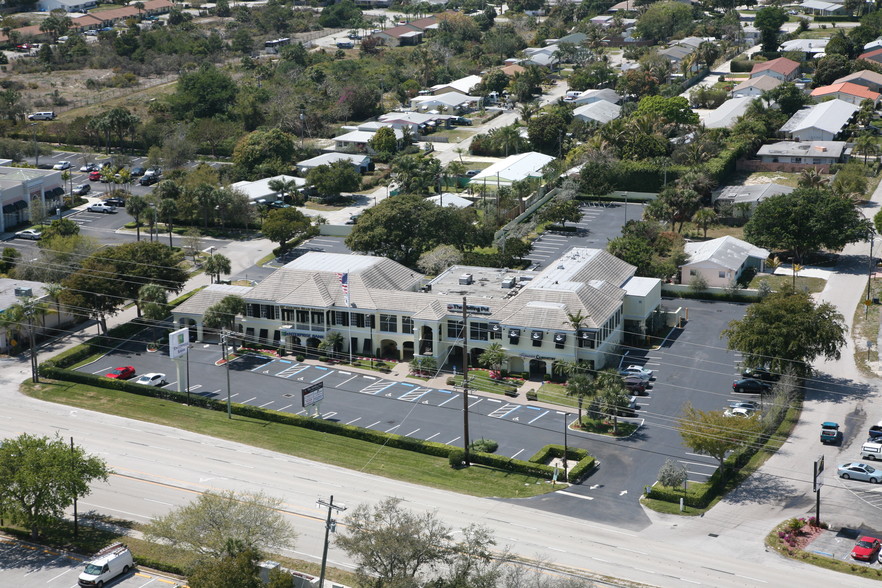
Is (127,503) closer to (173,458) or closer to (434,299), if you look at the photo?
(173,458)

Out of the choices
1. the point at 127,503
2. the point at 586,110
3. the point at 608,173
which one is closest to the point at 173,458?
the point at 127,503

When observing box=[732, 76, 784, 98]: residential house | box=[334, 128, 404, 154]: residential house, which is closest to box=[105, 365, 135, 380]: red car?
box=[334, 128, 404, 154]: residential house

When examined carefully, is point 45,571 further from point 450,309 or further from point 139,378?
point 450,309

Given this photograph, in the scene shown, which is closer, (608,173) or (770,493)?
(770,493)

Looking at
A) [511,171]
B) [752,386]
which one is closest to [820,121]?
[511,171]

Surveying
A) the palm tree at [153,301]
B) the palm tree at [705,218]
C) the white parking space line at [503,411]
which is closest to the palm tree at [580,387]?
the white parking space line at [503,411]

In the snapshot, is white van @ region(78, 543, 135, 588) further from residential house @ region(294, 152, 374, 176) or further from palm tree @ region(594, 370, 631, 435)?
residential house @ region(294, 152, 374, 176)
